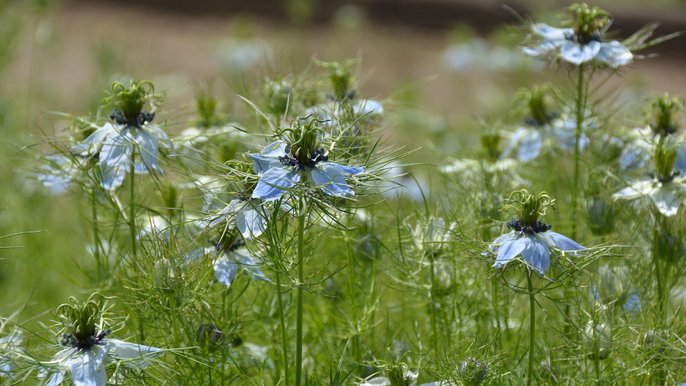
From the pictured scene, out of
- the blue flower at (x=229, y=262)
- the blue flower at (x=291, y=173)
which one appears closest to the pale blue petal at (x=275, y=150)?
the blue flower at (x=291, y=173)

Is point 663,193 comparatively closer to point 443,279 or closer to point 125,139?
point 443,279

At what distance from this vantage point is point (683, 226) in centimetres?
212

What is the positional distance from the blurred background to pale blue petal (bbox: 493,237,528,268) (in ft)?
6.25

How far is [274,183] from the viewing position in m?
1.49

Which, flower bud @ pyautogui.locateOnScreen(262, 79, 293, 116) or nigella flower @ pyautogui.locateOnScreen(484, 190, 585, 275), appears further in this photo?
flower bud @ pyautogui.locateOnScreen(262, 79, 293, 116)

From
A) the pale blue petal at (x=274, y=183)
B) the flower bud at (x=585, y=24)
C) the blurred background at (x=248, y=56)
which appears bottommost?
the blurred background at (x=248, y=56)

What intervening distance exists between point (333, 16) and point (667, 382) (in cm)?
639

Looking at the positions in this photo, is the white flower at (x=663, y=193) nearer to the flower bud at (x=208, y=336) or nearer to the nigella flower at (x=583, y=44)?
the nigella flower at (x=583, y=44)

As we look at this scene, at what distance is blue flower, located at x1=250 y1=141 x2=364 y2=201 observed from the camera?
149 cm

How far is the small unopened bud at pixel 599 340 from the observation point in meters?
1.78

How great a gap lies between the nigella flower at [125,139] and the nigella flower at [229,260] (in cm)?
17

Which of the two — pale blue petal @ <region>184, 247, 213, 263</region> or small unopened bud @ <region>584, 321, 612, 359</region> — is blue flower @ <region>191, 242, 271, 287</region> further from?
small unopened bud @ <region>584, 321, 612, 359</region>

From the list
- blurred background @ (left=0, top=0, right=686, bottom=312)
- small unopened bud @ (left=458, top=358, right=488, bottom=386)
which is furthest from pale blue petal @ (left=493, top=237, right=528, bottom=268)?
blurred background @ (left=0, top=0, right=686, bottom=312)

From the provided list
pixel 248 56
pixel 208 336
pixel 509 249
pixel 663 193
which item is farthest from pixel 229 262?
pixel 248 56
